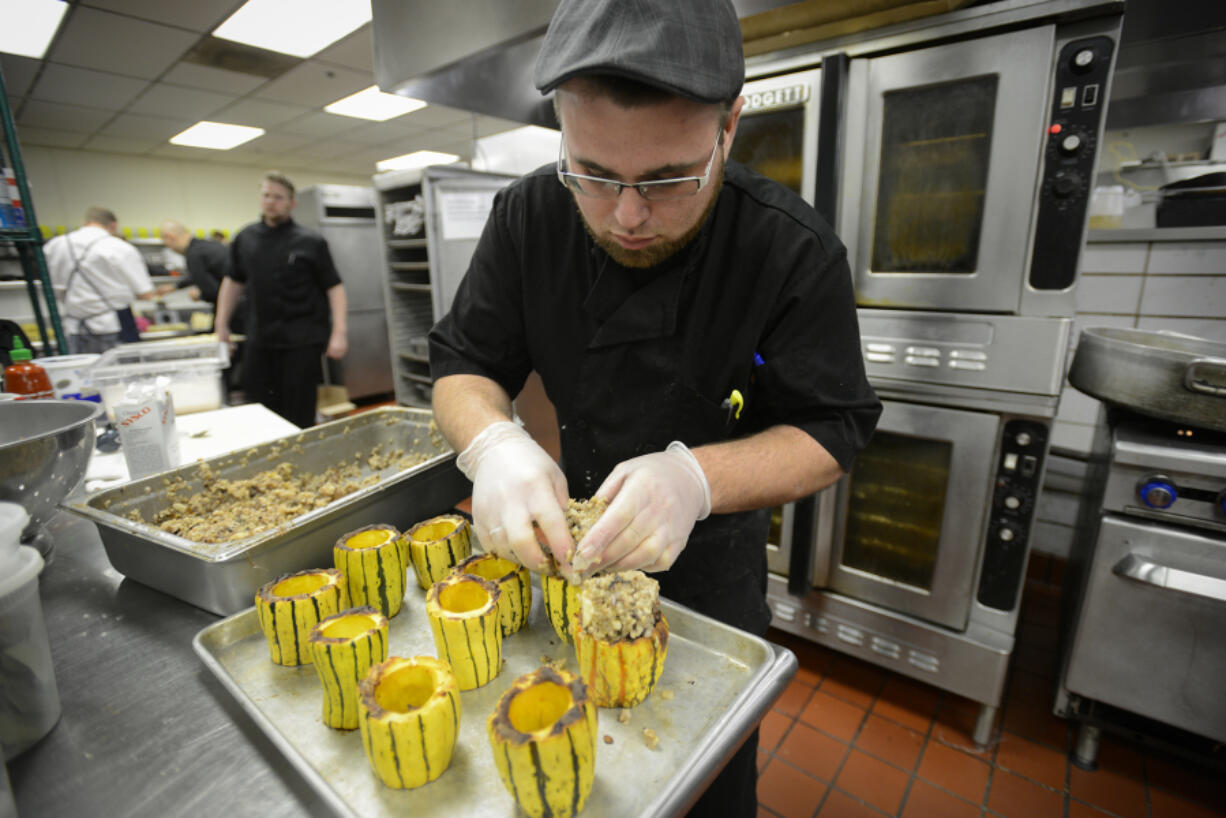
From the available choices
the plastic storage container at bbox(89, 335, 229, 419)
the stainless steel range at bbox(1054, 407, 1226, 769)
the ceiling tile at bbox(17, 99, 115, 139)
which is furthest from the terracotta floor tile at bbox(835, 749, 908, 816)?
the ceiling tile at bbox(17, 99, 115, 139)

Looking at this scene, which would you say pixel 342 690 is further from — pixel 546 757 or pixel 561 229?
pixel 561 229

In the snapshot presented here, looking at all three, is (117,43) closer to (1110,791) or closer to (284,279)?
(284,279)

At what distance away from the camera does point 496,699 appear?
0.91 metres

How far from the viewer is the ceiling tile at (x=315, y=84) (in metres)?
5.85

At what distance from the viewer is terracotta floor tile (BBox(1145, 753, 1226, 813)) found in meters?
1.92

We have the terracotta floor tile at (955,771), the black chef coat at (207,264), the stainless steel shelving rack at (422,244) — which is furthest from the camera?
the black chef coat at (207,264)

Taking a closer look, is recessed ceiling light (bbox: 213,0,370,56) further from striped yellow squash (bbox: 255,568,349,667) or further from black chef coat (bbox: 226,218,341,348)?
striped yellow squash (bbox: 255,568,349,667)

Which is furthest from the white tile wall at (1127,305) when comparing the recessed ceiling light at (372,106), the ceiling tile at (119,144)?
the ceiling tile at (119,144)

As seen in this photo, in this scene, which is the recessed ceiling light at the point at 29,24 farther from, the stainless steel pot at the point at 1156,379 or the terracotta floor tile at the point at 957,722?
the terracotta floor tile at the point at 957,722

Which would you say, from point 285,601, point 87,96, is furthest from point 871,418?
point 87,96

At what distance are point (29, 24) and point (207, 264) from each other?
2276 millimetres

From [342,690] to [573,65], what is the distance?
1032 millimetres

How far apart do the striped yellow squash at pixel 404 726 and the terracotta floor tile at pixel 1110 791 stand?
231cm

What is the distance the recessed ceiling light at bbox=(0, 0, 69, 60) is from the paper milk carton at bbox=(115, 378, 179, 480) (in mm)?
4654
